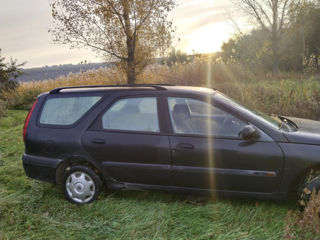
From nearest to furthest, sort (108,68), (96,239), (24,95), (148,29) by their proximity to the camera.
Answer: (96,239) → (148,29) → (108,68) → (24,95)

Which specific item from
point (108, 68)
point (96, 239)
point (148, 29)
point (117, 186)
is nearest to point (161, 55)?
point (148, 29)

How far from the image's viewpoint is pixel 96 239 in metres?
2.96

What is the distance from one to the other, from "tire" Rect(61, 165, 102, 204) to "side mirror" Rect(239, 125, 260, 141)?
1.87 m

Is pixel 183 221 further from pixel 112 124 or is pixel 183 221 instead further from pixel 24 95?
pixel 24 95

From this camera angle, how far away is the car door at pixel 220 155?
10.3 feet

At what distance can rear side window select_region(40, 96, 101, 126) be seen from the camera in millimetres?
3711

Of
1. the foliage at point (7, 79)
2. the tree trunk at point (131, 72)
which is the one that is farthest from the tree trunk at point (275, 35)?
the foliage at point (7, 79)

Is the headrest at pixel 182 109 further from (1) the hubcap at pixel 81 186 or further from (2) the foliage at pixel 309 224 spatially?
(2) the foliage at pixel 309 224

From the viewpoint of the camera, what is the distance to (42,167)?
3.79m

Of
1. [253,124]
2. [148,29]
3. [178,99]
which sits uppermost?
[148,29]

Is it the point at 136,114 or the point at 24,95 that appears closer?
the point at 136,114

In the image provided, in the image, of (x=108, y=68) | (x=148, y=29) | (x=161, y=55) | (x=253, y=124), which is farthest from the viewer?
(x=108, y=68)

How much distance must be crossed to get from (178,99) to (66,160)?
5.44 ft

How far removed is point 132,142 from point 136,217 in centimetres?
88
